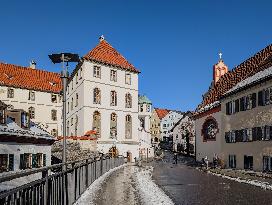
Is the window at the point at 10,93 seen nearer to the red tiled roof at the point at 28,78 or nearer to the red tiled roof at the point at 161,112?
the red tiled roof at the point at 28,78

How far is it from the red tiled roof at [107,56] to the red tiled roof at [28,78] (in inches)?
554

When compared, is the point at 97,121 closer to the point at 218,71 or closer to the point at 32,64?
the point at 218,71

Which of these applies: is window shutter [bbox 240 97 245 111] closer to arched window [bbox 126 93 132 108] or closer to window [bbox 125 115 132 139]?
window [bbox 125 115 132 139]

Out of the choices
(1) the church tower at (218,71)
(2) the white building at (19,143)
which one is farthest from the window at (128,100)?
(2) the white building at (19,143)

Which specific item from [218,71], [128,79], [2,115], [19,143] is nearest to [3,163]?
[19,143]

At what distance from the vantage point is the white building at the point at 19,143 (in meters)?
21.6

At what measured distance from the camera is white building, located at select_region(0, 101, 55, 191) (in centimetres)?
2164

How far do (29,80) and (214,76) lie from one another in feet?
101

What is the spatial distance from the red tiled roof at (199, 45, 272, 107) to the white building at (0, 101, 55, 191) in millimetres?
17444

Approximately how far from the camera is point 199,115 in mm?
43625

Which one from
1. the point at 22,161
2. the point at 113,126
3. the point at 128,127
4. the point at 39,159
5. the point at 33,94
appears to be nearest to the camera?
the point at 22,161

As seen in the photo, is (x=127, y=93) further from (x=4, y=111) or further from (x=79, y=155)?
(x=4, y=111)

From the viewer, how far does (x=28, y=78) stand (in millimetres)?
60438

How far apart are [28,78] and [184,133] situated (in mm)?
34516
